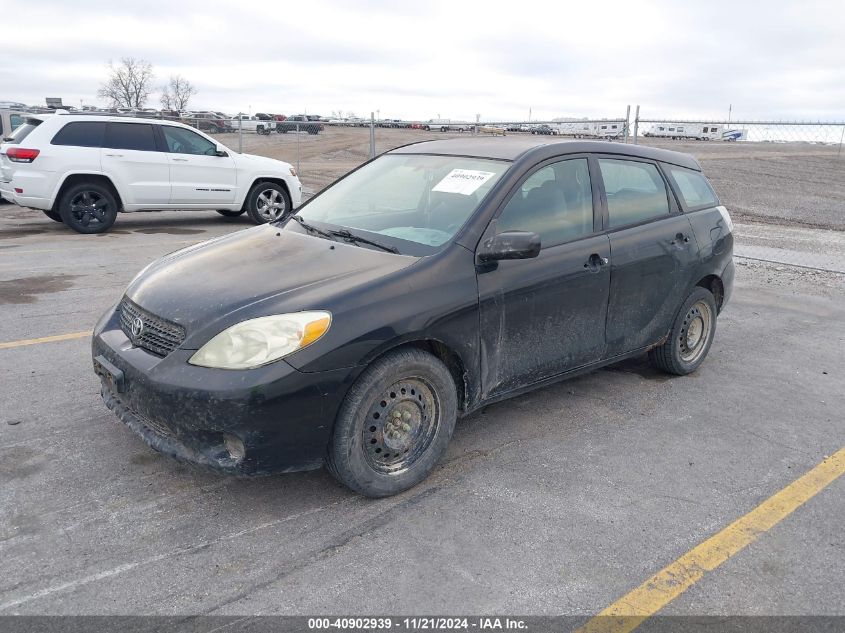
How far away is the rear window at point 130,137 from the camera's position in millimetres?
10984

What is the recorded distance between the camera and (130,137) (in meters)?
11.2

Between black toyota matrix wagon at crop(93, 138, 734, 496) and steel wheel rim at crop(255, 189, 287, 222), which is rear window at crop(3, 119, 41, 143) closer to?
steel wheel rim at crop(255, 189, 287, 222)

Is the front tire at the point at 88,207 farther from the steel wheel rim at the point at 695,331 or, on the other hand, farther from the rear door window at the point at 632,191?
the steel wheel rim at the point at 695,331

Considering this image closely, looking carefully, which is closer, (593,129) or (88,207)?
(88,207)

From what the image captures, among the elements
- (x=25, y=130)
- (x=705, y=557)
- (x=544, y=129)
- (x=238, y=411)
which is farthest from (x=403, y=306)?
(x=544, y=129)

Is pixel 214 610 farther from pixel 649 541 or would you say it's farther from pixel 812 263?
pixel 812 263

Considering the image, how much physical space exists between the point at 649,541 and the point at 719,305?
9.64ft

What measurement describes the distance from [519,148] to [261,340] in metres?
2.06

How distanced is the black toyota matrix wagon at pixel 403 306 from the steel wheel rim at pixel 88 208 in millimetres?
7515

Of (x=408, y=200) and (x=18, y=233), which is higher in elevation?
(x=408, y=200)

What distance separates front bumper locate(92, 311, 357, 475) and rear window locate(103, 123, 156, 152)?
29.1 ft

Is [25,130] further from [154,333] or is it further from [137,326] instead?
[154,333]

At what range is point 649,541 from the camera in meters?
3.18

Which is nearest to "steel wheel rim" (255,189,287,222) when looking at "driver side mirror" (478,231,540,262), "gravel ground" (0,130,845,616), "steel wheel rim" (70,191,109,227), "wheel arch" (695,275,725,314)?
"steel wheel rim" (70,191,109,227)
